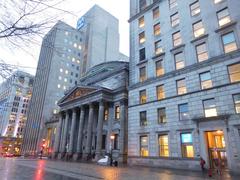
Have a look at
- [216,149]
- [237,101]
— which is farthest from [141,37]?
[216,149]

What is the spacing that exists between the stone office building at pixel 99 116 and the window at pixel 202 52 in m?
16.1

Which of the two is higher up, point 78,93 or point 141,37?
point 141,37

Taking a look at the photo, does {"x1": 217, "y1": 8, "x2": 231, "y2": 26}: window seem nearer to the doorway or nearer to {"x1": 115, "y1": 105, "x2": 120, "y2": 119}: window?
the doorway

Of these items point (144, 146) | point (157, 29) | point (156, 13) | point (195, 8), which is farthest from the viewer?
point (156, 13)

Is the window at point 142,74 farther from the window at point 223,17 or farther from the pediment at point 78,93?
the window at point 223,17

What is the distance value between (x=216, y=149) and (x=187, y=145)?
11.1ft

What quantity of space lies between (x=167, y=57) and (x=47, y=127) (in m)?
50.9

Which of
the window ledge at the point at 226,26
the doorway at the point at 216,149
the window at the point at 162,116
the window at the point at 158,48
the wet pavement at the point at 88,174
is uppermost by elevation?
the window at the point at 158,48

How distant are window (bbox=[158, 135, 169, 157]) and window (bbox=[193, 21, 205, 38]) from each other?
15117 mm

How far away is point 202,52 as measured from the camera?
1042 inches

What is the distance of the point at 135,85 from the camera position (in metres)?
34.2

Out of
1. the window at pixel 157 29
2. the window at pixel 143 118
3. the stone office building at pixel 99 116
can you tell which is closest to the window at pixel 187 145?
the window at pixel 143 118

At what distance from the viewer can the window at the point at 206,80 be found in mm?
24744

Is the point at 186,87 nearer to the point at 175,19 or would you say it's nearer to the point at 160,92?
the point at 160,92
